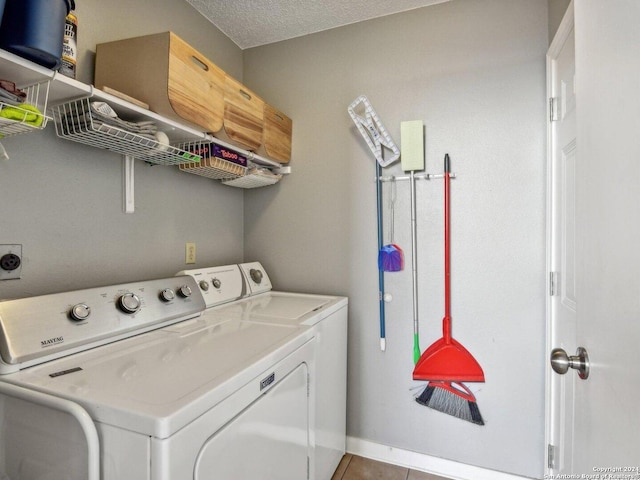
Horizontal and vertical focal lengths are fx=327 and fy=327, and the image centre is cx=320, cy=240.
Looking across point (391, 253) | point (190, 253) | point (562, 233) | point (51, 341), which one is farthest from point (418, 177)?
Result: point (51, 341)

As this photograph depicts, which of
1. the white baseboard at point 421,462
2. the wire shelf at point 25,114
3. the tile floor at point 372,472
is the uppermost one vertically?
the wire shelf at point 25,114

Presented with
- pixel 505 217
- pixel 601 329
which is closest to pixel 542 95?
pixel 505 217

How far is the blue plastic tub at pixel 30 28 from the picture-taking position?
828 millimetres

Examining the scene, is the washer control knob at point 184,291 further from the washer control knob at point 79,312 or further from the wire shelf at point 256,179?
the wire shelf at point 256,179

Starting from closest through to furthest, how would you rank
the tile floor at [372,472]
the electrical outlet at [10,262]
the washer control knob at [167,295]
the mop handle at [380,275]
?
the electrical outlet at [10,262] < the washer control knob at [167,295] < the tile floor at [372,472] < the mop handle at [380,275]

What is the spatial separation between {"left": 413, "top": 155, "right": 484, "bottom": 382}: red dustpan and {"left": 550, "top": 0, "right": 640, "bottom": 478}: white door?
977 mm

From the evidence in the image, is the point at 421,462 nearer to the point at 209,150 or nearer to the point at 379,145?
the point at 379,145

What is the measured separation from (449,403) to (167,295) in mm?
1549

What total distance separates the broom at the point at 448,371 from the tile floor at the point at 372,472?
0.39m

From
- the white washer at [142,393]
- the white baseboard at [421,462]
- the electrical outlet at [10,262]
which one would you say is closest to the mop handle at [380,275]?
the white baseboard at [421,462]

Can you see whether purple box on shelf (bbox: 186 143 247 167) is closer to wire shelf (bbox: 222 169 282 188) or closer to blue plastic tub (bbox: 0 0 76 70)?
wire shelf (bbox: 222 169 282 188)

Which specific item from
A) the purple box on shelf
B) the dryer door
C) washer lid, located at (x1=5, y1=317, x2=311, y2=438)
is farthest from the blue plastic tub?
the dryer door

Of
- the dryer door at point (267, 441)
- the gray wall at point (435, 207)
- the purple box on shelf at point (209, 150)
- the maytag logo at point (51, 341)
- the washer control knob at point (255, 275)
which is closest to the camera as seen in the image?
the dryer door at point (267, 441)

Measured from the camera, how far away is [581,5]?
783mm
